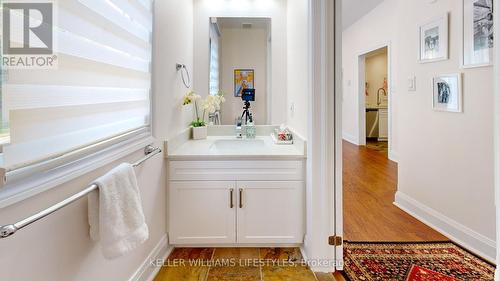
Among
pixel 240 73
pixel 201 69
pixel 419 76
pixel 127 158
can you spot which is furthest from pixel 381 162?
pixel 127 158

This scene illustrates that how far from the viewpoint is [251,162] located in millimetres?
2143

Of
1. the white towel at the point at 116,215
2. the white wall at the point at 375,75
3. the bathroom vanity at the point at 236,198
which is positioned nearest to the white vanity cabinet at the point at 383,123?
the white wall at the point at 375,75

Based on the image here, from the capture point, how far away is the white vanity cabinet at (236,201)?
7.04ft

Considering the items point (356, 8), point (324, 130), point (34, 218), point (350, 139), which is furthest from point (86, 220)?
point (350, 139)

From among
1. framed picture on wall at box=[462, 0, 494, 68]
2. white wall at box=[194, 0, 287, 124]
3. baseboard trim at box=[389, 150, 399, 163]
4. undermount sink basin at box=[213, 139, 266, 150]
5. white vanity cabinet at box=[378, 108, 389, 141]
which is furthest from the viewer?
white vanity cabinet at box=[378, 108, 389, 141]

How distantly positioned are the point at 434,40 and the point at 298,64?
127 centimetres

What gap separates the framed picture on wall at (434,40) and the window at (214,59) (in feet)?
6.59

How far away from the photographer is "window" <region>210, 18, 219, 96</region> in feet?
9.93

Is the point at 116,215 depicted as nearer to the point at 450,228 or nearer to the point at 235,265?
the point at 235,265

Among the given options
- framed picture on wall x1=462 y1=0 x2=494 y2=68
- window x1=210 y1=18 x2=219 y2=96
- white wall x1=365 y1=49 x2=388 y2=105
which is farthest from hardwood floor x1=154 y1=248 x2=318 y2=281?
white wall x1=365 y1=49 x2=388 y2=105

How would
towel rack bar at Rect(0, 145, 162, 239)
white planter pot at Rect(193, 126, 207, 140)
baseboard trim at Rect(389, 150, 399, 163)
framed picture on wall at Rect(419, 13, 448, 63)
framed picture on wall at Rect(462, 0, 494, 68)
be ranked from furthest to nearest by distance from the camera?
baseboard trim at Rect(389, 150, 399, 163) < white planter pot at Rect(193, 126, 207, 140) < framed picture on wall at Rect(419, 13, 448, 63) < framed picture on wall at Rect(462, 0, 494, 68) < towel rack bar at Rect(0, 145, 162, 239)

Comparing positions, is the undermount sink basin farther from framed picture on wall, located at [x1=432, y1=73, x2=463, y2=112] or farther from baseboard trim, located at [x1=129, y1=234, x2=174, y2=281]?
framed picture on wall, located at [x1=432, y1=73, x2=463, y2=112]

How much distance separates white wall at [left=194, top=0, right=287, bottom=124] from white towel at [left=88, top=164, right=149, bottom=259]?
190 centimetres

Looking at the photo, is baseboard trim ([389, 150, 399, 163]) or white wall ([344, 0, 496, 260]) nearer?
white wall ([344, 0, 496, 260])
